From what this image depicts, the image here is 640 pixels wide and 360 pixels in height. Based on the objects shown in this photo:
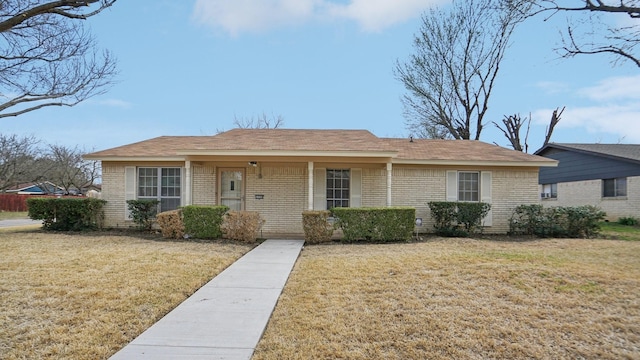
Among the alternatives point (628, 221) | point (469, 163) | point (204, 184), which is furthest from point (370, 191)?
point (628, 221)

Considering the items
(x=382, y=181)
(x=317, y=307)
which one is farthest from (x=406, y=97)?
(x=317, y=307)

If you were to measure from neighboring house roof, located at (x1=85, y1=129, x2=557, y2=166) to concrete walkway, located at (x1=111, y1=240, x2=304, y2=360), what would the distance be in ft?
16.1

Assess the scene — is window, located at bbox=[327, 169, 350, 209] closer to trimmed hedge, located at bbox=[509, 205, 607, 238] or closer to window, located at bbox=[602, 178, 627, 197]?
trimmed hedge, located at bbox=[509, 205, 607, 238]

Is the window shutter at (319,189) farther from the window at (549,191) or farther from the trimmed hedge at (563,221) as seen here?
the window at (549,191)

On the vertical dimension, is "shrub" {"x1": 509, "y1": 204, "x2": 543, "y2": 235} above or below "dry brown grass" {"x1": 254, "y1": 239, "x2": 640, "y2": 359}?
above

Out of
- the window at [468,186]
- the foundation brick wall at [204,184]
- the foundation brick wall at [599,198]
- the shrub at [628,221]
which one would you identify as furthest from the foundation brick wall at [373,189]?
the foundation brick wall at [599,198]

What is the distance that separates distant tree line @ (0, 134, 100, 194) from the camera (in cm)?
3359

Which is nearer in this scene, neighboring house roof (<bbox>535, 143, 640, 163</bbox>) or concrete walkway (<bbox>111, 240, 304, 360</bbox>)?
concrete walkway (<bbox>111, 240, 304, 360</bbox>)

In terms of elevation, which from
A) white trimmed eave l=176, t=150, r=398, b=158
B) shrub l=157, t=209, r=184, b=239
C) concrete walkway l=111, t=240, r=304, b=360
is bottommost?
concrete walkway l=111, t=240, r=304, b=360

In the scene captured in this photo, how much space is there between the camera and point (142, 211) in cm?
1250

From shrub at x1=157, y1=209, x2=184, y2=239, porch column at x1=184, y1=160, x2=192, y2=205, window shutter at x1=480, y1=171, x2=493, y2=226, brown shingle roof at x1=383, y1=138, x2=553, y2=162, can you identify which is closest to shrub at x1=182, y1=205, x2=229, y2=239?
shrub at x1=157, y1=209, x2=184, y2=239

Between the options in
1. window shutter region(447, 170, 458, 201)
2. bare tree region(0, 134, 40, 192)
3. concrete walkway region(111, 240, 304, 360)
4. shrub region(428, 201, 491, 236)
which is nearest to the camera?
concrete walkway region(111, 240, 304, 360)

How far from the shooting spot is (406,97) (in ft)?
90.9

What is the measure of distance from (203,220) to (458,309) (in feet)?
26.2
